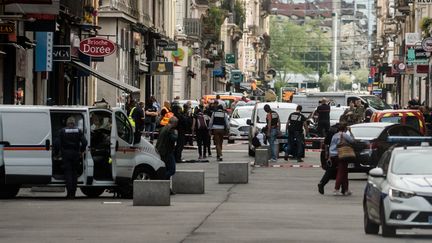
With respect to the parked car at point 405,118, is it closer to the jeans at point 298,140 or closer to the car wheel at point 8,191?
the jeans at point 298,140

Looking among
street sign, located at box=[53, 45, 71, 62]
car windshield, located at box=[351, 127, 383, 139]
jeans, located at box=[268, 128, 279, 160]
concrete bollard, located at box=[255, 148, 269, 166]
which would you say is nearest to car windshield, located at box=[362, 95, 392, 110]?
jeans, located at box=[268, 128, 279, 160]

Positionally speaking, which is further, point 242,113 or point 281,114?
point 242,113

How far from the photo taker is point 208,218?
23.4m

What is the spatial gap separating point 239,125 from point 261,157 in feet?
55.9

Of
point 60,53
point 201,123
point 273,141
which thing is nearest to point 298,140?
point 273,141

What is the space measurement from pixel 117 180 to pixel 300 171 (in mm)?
12458

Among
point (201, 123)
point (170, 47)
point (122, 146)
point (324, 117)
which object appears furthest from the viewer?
point (170, 47)

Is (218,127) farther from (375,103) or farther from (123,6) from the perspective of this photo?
(375,103)

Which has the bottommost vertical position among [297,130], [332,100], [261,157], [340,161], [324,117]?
[261,157]

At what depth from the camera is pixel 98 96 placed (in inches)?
2482

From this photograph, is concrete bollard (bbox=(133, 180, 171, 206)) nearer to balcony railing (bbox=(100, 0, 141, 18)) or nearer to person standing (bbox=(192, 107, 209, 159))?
person standing (bbox=(192, 107, 209, 159))

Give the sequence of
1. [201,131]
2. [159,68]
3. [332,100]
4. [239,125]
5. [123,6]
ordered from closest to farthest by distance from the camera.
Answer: [201,131]
[239,125]
[123,6]
[332,100]
[159,68]

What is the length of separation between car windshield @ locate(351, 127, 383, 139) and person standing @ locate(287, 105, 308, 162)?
273 inches

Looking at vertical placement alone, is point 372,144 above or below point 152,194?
above
